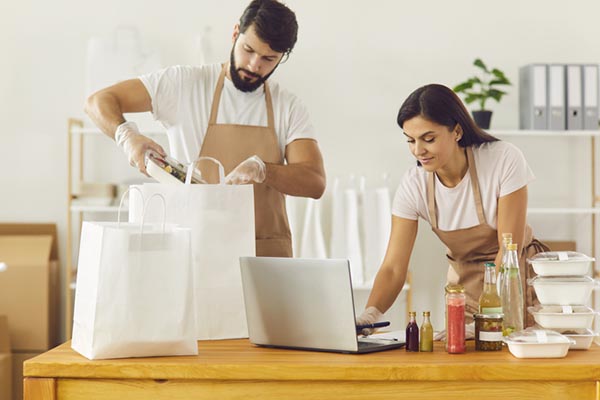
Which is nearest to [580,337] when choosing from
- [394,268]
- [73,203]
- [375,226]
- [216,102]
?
[394,268]

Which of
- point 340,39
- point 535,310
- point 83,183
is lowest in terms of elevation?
point 535,310

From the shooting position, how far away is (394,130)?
163 inches

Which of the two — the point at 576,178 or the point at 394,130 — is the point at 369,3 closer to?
the point at 394,130

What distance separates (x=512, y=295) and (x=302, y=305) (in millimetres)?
433

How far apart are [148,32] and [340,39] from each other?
3.15 ft

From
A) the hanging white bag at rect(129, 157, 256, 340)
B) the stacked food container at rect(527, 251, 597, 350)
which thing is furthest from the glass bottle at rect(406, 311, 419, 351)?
the hanging white bag at rect(129, 157, 256, 340)

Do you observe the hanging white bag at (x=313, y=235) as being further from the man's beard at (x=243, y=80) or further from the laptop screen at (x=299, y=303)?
the laptop screen at (x=299, y=303)

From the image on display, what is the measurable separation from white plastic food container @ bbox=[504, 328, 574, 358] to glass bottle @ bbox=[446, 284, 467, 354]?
89mm

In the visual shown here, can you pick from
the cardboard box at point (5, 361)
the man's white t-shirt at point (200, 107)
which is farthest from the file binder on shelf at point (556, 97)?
the cardboard box at point (5, 361)

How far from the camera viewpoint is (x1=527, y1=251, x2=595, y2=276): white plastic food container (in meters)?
1.72

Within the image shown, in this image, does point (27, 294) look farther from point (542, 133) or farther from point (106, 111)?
point (542, 133)

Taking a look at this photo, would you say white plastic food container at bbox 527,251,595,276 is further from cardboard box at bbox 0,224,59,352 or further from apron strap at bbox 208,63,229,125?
cardboard box at bbox 0,224,59,352

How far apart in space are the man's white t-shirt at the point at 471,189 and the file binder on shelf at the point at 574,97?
1.89m

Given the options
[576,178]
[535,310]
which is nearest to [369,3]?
[576,178]
